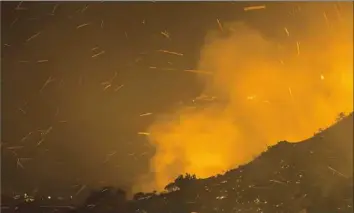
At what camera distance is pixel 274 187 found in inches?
50.5

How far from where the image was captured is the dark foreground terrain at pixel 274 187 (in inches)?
48.6

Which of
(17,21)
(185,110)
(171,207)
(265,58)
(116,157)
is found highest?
(17,21)

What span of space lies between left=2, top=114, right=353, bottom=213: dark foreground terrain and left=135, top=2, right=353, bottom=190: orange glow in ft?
0.09

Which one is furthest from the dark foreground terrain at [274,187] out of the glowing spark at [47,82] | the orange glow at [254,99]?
the glowing spark at [47,82]

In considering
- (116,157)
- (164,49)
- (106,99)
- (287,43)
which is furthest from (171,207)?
(287,43)

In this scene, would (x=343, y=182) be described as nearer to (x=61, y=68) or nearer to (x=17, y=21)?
(x=61, y=68)

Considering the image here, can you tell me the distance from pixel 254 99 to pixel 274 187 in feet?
0.90

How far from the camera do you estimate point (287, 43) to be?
133cm

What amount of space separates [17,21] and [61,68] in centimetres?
19

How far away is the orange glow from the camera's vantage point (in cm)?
127

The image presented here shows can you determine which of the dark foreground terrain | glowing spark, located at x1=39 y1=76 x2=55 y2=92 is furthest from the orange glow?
glowing spark, located at x1=39 y1=76 x2=55 y2=92

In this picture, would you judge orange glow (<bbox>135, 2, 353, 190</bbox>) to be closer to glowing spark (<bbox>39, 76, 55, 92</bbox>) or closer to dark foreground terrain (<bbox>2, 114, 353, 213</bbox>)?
dark foreground terrain (<bbox>2, 114, 353, 213</bbox>)

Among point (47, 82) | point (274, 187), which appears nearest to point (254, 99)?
point (274, 187)

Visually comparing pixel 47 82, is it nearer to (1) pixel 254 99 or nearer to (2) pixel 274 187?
(1) pixel 254 99
